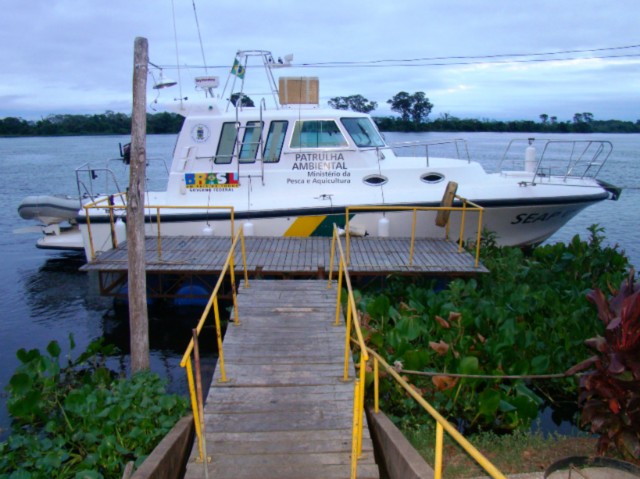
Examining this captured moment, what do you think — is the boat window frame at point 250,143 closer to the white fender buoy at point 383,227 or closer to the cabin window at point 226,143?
the cabin window at point 226,143

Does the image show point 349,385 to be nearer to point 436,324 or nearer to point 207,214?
point 436,324

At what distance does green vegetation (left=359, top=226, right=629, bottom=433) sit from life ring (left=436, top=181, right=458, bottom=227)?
1038 millimetres

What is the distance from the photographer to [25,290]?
12789 millimetres

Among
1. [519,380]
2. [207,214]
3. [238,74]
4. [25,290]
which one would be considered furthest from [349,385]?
[25,290]

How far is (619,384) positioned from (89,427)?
180 inches

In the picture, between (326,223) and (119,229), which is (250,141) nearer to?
(326,223)

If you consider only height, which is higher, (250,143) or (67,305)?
(250,143)

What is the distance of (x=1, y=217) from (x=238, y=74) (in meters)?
14.5

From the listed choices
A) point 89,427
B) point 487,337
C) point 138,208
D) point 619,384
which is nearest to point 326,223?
point 487,337

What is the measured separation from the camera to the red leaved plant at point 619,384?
14.3 ft

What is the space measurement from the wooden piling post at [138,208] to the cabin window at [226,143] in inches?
184

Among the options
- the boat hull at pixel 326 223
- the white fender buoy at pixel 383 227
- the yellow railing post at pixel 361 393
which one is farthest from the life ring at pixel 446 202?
the yellow railing post at pixel 361 393

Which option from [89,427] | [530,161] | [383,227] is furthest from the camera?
[530,161]

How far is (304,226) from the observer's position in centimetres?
1061
